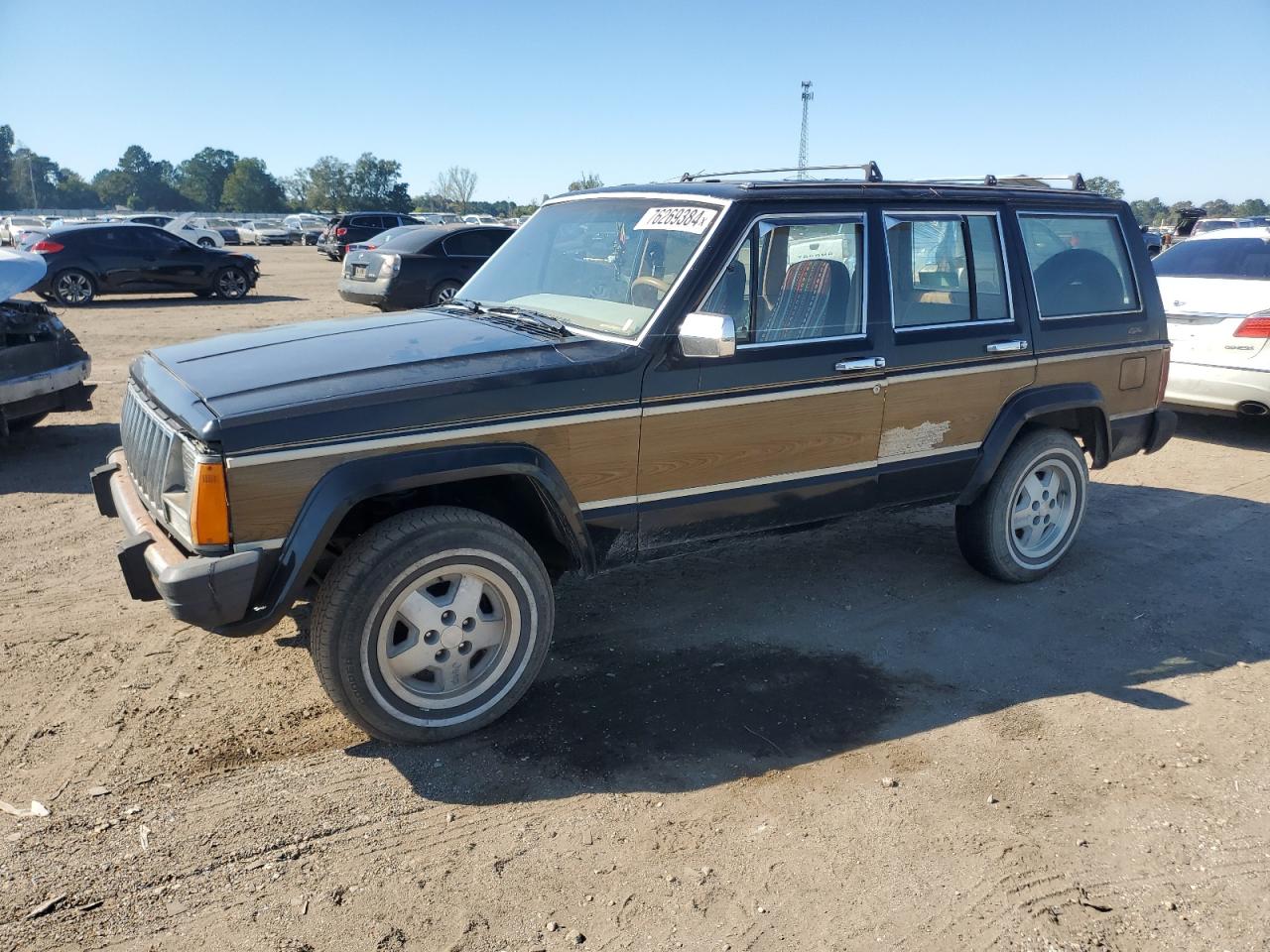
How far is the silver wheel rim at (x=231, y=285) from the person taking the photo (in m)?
18.7

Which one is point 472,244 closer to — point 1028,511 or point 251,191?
point 1028,511

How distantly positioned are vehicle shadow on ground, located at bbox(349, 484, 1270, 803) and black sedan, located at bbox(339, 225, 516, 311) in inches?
375

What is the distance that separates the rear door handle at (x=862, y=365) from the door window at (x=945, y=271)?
224 mm

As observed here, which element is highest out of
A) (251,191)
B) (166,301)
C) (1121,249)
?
(251,191)

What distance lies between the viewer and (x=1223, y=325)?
804 cm

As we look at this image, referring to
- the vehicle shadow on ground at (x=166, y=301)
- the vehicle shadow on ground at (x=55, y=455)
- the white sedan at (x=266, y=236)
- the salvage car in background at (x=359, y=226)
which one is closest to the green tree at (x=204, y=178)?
the white sedan at (x=266, y=236)

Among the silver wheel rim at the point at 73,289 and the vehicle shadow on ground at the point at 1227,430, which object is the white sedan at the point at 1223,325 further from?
the silver wheel rim at the point at 73,289

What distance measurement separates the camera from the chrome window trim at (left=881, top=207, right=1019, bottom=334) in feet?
14.5

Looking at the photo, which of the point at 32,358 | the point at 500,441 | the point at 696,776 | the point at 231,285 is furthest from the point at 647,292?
the point at 231,285

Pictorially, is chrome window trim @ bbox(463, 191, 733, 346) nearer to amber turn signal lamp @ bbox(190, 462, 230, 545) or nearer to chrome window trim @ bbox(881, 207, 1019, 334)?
chrome window trim @ bbox(881, 207, 1019, 334)

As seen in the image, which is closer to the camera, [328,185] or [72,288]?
[72,288]

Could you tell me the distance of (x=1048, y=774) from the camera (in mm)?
3484

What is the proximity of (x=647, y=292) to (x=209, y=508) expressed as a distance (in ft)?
6.37

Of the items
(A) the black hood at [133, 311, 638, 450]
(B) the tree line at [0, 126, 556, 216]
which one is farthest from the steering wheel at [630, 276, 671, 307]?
(B) the tree line at [0, 126, 556, 216]
